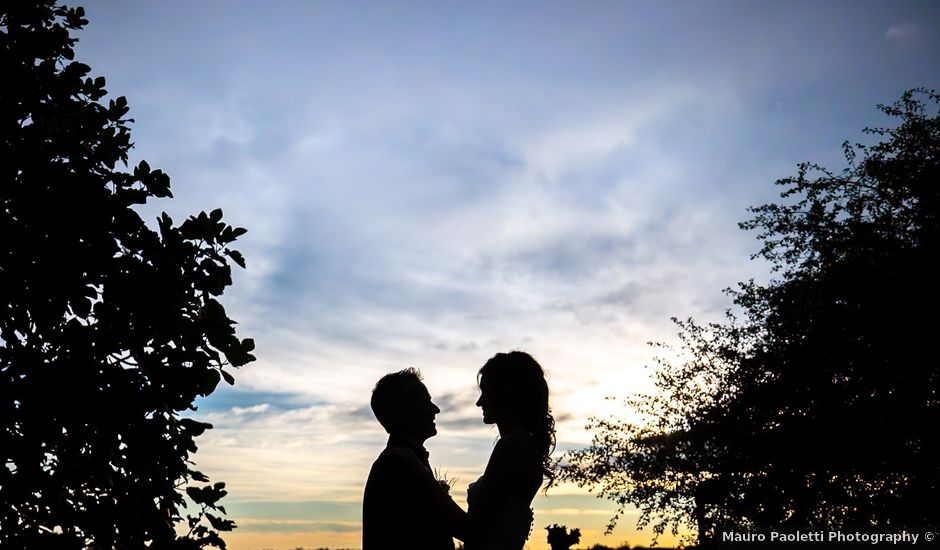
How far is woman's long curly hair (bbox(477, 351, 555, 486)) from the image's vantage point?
6219 millimetres

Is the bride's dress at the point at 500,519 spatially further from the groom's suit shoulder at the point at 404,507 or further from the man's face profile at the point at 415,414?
the man's face profile at the point at 415,414

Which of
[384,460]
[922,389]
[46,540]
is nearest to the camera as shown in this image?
[46,540]

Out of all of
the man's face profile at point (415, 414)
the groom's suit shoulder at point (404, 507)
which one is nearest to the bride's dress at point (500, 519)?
the groom's suit shoulder at point (404, 507)

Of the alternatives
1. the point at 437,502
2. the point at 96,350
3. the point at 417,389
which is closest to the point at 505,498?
the point at 437,502

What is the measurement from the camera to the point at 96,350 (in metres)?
5.98

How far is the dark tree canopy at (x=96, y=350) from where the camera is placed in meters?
5.81

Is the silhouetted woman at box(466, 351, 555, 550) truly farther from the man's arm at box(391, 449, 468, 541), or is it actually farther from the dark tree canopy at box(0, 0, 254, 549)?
the dark tree canopy at box(0, 0, 254, 549)

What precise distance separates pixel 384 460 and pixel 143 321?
226 cm

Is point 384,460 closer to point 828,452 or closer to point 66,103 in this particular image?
point 66,103

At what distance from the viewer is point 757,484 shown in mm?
22344

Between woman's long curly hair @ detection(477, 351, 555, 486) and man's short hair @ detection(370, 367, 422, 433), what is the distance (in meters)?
0.79

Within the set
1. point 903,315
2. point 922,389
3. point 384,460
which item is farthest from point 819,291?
point 384,460

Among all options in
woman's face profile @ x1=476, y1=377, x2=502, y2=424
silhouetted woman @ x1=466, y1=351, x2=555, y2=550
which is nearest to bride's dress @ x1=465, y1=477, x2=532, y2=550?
silhouetted woman @ x1=466, y1=351, x2=555, y2=550

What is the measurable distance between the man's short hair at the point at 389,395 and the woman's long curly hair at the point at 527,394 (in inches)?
31.3
